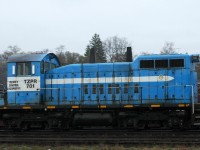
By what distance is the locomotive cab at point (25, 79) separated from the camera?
15828 millimetres

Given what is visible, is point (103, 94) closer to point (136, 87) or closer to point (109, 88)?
point (109, 88)

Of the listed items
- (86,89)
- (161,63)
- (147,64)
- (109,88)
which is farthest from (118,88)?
(161,63)

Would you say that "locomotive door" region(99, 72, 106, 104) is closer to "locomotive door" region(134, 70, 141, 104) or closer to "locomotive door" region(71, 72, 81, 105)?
"locomotive door" region(71, 72, 81, 105)

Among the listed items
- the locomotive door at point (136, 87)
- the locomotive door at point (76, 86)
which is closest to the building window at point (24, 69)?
the locomotive door at point (76, 86)

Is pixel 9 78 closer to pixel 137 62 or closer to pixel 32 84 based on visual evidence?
pixel 32 84

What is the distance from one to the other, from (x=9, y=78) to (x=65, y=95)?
2.84 meters

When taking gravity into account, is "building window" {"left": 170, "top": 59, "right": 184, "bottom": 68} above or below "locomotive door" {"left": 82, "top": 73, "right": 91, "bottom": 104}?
above

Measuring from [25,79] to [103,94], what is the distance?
3832 millimetres

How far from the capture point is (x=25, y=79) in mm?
15828

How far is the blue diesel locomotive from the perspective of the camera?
48.6ft

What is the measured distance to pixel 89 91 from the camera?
51.8 feet

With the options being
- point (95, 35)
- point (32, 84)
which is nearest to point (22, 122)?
point (32, 84)

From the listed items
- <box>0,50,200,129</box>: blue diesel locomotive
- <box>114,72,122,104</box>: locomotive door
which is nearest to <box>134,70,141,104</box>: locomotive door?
<box>0,50,200,129</box>: blue diesel locomotive

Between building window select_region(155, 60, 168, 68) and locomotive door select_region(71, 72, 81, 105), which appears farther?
locomotive door select_region(71, 72, 81, 105)
